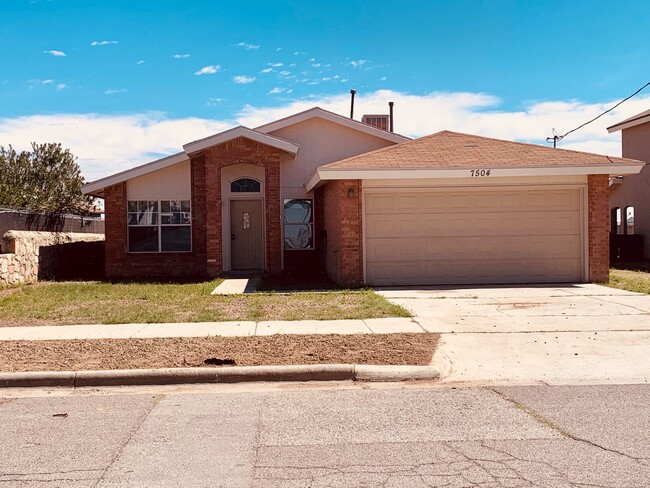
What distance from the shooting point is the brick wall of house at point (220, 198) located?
758 inches

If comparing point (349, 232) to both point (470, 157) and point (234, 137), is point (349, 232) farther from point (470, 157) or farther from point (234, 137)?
point (234, 137)

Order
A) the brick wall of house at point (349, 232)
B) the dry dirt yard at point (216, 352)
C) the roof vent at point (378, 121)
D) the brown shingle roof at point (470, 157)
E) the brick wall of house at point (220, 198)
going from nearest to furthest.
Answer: the dry dirt yard at point (216, 352)
the brown shingle roof at point (470, 157)
the brick wall of house at point (349, 232)
the brick wall of house at point (220, 198)
the roof vent at point (378, 121)

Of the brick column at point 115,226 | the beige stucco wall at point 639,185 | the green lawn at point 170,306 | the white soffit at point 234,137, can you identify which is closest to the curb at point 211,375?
the green lawn at point 170,306

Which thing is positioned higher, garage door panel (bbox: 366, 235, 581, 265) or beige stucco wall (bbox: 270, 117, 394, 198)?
beige stucco wall (bbox: 270, 117, 394, 198)

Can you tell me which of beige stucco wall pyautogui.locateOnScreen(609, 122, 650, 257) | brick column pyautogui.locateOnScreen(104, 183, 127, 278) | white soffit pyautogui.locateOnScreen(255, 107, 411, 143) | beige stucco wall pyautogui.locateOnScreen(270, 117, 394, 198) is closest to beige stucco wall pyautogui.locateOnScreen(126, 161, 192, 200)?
brick column pyautogui.locateOnScreen(104, 183, 127, 278)

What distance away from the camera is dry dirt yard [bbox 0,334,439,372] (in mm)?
8039

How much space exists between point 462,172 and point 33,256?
12.4 meters

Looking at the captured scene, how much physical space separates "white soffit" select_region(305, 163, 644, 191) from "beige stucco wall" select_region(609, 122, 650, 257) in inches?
428

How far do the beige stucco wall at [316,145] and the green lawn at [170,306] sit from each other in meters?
5.54

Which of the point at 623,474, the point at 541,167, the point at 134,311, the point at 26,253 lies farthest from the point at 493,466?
the point at 26,253

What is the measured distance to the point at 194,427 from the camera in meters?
5.85

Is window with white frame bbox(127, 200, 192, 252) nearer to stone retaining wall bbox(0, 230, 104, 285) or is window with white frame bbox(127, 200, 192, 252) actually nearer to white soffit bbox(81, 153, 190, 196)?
white soffit bbox(81, 153, 190, 196)

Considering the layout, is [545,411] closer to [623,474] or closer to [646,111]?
[623,474]

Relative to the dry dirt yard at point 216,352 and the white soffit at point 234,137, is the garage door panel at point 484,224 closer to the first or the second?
the white soffit at point 234,137
